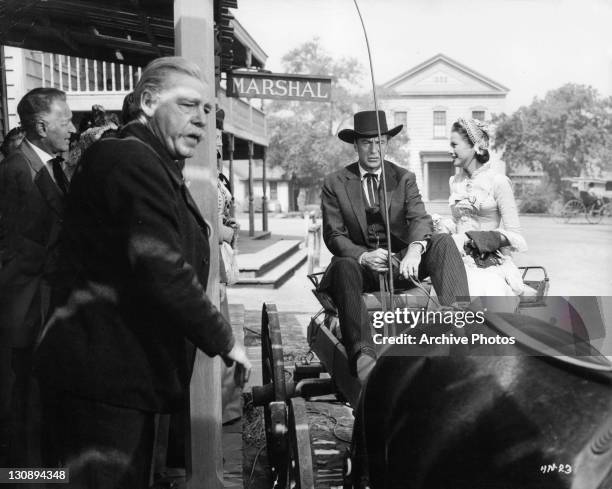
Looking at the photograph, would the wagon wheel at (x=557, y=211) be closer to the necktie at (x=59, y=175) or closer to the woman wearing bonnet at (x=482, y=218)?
the woman wearing bonnet at (x=482, y=218)

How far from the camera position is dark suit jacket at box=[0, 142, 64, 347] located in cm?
335

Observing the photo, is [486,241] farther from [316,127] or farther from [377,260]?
[316,127]

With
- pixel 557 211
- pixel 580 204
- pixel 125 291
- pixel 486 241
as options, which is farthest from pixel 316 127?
pixel 580 204

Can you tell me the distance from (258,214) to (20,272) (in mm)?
38251

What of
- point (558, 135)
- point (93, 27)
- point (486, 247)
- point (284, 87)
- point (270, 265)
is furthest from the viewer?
point (558, 135)

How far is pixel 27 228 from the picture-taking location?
334 centimetres

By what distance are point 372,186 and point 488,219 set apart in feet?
3.10

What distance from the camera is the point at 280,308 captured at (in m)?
10.8

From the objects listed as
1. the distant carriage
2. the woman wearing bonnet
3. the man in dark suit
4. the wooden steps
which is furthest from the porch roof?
the distant carriage

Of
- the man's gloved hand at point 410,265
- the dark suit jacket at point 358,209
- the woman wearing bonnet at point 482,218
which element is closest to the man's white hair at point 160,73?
the man's gloved hand at point 410,265

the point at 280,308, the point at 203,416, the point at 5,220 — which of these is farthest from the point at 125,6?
the point at 280,308

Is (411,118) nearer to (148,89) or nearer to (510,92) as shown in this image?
(510,92)

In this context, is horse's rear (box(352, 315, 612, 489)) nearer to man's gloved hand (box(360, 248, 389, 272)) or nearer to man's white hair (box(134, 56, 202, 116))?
man's white hair (box(134, 56, 202, 116))

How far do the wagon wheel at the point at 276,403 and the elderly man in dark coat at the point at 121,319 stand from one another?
961 mm
